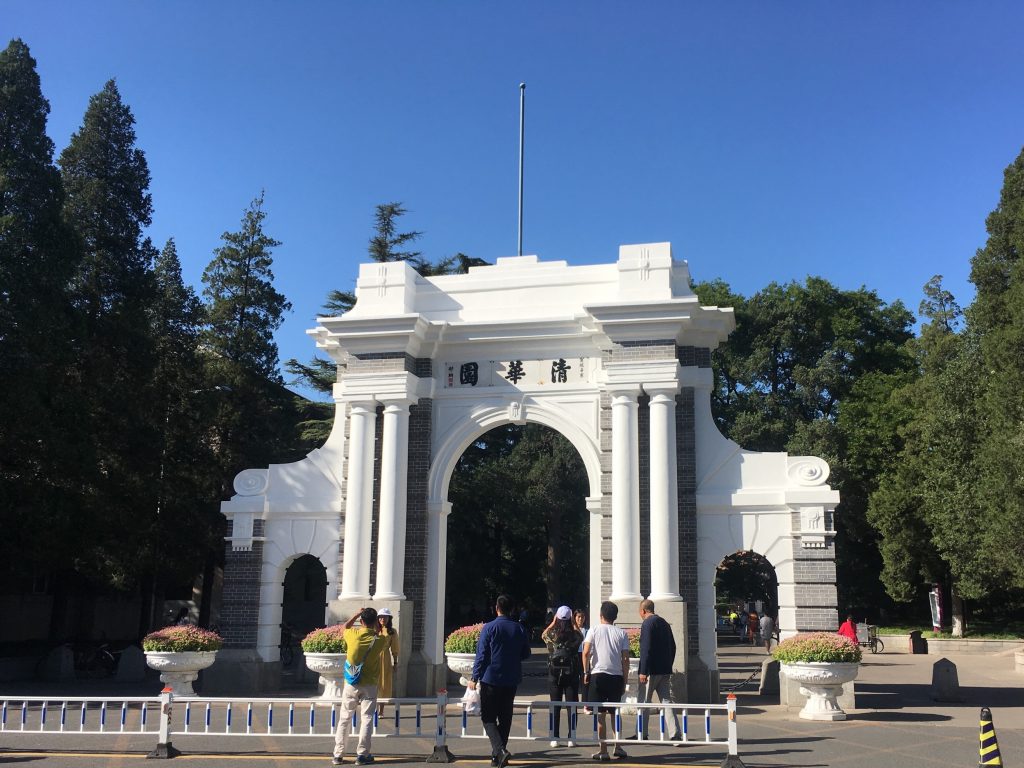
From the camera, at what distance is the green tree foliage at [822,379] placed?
3053 cm

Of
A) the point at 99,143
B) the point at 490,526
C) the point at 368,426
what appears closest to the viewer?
the point at 368,426

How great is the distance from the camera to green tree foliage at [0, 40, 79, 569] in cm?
1689

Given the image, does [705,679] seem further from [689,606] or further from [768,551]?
[768,551]

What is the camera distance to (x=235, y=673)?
49.0 feet

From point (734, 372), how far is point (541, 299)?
19.4m

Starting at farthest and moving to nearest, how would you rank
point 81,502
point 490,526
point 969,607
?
1. point 969,607
2. point 490,526
3. point 81,502

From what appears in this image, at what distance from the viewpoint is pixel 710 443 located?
14.6m

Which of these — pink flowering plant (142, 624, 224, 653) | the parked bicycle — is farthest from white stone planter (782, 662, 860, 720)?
the parked bicycle

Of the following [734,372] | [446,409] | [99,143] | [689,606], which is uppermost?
[99,143]

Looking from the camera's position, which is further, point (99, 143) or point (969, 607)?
point (969, 607)

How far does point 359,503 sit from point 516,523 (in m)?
12.3

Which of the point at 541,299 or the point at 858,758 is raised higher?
the point at 541,299

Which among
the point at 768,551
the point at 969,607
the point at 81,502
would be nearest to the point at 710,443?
the point at 768,551

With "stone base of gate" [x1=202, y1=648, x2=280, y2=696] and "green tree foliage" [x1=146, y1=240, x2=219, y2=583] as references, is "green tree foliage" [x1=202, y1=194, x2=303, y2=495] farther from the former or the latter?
"stone base of gate" [x1=202, y1=648, x2=280, y2=696]
